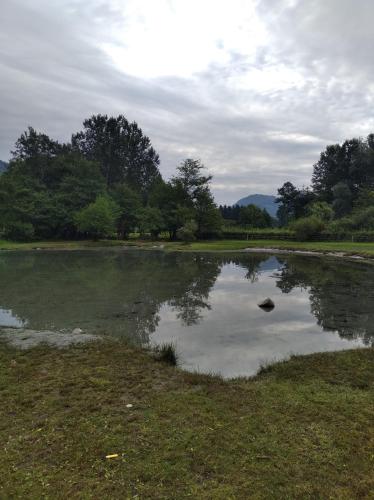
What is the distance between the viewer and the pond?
9594 mm

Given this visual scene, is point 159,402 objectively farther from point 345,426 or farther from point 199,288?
point 199,288

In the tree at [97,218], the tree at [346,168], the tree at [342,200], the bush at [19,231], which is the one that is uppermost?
the tree at [346,168]

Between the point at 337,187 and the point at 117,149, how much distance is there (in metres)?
51.3

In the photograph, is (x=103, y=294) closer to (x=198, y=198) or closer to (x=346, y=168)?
(x=198, y=198)

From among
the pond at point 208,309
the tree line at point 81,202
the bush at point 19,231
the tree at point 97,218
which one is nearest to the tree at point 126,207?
the tree line at point 81,202

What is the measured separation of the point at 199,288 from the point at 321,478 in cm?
1507

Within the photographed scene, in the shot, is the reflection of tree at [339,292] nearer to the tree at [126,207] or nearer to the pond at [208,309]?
the pond at [208,309]

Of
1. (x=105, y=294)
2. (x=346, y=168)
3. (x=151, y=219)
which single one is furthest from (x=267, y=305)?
(x=346, y=168)

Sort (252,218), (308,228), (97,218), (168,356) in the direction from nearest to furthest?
(168,356) < (308,228) < (97,218) < (252,218)

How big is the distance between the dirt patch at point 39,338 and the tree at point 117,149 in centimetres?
7077

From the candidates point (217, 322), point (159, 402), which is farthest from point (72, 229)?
point (159, 402)

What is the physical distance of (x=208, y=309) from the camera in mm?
14125

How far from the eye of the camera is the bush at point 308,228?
→ 50.3 metres

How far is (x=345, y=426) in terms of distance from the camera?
4.98 meters
